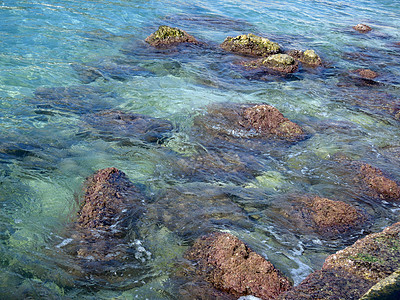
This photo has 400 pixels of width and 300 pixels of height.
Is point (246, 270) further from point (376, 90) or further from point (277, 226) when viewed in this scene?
point (376, 90)

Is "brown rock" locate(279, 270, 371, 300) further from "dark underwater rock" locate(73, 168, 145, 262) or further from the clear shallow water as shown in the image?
"dark underwater rock" locate(73, 168, 145, 262)

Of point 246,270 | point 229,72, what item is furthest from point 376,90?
point 246,270

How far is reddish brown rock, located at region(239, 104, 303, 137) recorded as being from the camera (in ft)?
22.4

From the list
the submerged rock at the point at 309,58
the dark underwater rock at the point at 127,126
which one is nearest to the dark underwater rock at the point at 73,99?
the dark underwater rock at the point at 127,126

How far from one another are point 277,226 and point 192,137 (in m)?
2.61

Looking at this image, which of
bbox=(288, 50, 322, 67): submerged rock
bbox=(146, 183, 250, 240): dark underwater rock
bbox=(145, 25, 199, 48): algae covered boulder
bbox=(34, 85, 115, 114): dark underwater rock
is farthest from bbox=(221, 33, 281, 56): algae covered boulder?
bbox=(146, 183, 250, 240): dark underwater rock

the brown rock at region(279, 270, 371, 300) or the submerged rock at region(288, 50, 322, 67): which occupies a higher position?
the submerged rock at region(288, 50, 322, 67)

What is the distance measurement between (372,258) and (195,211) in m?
2.18

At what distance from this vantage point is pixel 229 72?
1005cm

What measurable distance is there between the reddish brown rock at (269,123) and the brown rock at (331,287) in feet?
12.9

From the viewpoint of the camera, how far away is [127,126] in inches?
259

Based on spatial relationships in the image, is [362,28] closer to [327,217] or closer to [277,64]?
[277,64]

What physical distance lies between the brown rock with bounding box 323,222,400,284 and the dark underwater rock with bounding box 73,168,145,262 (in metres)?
2.28

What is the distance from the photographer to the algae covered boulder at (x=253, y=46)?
11.5m
